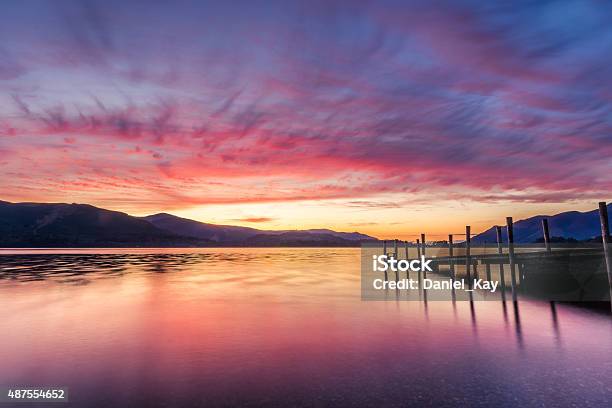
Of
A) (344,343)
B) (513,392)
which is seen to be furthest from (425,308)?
(513,392)

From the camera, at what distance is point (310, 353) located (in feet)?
44.1

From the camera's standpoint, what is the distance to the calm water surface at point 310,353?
9336 mm

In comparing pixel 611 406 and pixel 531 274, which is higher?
pixel 531 274

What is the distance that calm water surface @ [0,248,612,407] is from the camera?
9.34 metres

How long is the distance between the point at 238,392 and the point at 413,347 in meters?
6.95

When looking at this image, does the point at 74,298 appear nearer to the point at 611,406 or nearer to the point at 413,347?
the point at 413,347

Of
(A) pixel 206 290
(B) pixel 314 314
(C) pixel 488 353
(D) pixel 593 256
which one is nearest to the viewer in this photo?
(C) pixel 488 353

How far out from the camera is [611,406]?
27.3ft

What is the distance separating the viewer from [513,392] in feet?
30.5

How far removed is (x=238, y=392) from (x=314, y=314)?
12397mm

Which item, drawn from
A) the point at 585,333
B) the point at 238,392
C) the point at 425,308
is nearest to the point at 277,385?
the point at 238,392

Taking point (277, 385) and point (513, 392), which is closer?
point (513, 392)

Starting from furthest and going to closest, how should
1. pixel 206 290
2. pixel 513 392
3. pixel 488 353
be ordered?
pixel 206 290
pixel 488 353
pixel 513 392

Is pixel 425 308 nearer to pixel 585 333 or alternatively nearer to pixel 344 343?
pixel 585 333
